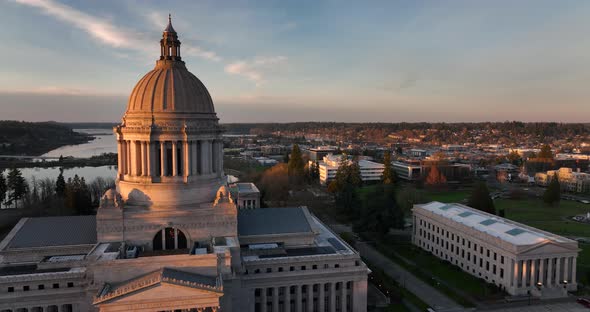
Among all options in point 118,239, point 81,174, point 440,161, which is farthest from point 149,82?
point 81,174

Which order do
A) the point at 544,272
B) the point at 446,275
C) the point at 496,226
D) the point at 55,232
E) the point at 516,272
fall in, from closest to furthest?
1. the point at 55,232
2. the point at 516,272
3. the point at 544,272
4. the point at 446,275
5. the point at 496,226

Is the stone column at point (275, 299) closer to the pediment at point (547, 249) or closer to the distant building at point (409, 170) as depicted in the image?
the pediment at point (547, 249)

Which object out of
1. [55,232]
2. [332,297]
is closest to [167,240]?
[55,232]

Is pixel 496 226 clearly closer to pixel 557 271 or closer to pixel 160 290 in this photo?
pixel 557 271

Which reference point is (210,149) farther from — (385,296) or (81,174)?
(81,174)

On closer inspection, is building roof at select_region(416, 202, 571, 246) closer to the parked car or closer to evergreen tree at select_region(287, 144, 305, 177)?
the parked car

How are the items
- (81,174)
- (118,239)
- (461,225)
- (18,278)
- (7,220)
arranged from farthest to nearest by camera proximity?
1. (81,174)
2. (7,220)
3. (461,225)
4. (118,239)
5. (18,278)
